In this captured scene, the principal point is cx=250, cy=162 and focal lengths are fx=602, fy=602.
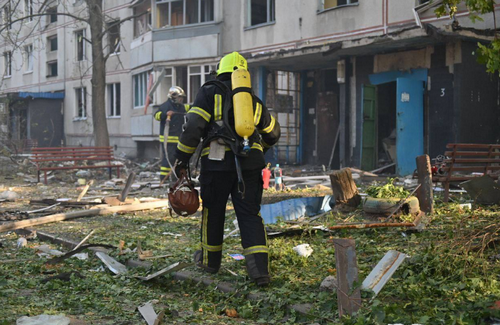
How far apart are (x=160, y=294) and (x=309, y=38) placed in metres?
14.7

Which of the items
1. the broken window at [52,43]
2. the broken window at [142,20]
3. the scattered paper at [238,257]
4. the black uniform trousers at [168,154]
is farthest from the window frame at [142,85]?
the scattered paper at [238,257]

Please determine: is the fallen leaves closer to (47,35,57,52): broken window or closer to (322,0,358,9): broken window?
(322,0,358,9): broken window

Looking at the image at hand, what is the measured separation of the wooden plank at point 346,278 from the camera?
4070 mm

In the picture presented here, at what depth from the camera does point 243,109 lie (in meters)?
5.25

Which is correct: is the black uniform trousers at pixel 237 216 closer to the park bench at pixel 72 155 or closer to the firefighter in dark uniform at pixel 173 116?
the firefighter in dark uniform at pixel 173 116

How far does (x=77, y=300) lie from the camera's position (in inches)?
194

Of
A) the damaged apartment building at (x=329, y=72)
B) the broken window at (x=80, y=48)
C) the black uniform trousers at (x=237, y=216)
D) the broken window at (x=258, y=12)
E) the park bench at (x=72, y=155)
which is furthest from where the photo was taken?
the broken window at (x=80, y=48)

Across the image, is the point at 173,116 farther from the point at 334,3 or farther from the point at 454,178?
the point at 334,3

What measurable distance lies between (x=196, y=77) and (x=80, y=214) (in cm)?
1356

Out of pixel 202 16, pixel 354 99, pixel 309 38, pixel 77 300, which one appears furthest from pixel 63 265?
pixel 202 16

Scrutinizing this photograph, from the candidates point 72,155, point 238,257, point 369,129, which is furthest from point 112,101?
point 238,257

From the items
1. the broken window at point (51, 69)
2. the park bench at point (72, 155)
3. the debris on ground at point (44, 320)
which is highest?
the broken window at point (51, 69)

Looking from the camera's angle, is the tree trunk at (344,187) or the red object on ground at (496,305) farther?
the tree trunk at (344,187)

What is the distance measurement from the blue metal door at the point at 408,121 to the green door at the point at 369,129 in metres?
1.36
